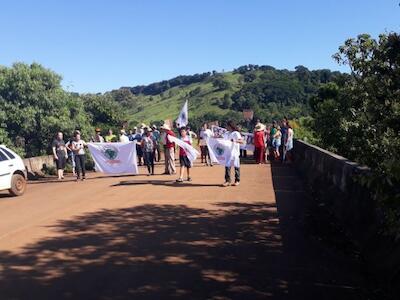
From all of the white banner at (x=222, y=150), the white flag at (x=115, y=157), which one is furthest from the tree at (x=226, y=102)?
the white banner at (x=222, y=150)

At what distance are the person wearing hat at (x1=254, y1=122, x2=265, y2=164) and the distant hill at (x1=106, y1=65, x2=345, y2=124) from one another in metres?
40.7

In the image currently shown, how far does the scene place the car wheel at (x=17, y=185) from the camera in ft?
46.5

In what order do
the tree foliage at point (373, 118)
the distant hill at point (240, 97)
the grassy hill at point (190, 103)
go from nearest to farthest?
the tree foliage at point (373, 118), the distant hill at point (240, 97), the grassy hill at point (190, 103)

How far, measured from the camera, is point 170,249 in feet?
24.6

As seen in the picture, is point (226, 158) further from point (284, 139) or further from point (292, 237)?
point (284, 139)

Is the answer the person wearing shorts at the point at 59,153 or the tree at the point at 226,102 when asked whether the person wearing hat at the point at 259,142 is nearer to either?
the person wearing shorts at the point at 59,153

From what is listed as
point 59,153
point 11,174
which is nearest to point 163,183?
Result: point 11,174

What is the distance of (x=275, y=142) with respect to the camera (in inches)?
901

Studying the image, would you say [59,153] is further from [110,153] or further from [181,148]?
[181,148]

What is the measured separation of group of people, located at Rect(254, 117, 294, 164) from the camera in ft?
69.7

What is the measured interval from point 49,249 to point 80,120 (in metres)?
17.3

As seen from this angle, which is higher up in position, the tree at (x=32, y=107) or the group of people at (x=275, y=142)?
the tree at (x=32, y=107)

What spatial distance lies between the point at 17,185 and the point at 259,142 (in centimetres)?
1061

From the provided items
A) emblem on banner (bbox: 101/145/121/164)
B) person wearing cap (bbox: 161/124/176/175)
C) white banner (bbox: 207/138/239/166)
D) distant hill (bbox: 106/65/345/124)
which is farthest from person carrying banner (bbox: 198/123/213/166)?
distant hill (bbox: 106/65/345/124)
